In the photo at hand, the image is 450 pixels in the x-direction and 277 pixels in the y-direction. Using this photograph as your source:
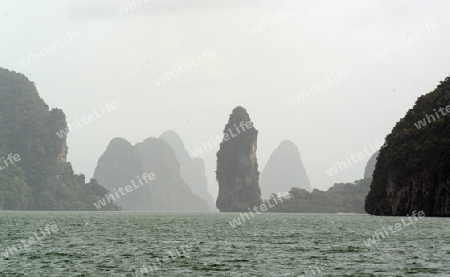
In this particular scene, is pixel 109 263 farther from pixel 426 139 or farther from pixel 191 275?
pixel 426 139

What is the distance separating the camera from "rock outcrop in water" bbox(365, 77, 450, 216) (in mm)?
92312

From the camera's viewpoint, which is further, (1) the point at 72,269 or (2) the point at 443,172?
(2) the point at 443,172

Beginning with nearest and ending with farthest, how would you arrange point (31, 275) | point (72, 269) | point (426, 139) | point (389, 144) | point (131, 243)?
point (31, 275)
point (72, 269)
point (131, 243)
point (426, 139)
point (389, 144)

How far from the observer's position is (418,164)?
9856cm

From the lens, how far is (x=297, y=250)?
129 ft

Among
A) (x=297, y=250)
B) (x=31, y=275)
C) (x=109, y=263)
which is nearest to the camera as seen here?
(x=31, y=275)

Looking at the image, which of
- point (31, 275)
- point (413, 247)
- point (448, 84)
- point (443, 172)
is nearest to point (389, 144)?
point (448, 84)

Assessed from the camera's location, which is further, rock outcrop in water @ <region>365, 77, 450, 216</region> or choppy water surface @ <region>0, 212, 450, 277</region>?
rock outcrop in water @ <region>365, 77, 450, 216</region>

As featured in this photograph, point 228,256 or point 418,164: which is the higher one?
point 228,256

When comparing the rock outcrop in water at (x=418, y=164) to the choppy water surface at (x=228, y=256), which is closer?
the choppy water surface at (x=228, y=256)

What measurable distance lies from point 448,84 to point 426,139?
562 inches

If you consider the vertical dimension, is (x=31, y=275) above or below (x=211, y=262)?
above

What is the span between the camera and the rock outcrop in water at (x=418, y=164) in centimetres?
9231

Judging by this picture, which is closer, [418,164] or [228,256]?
[228,256]
